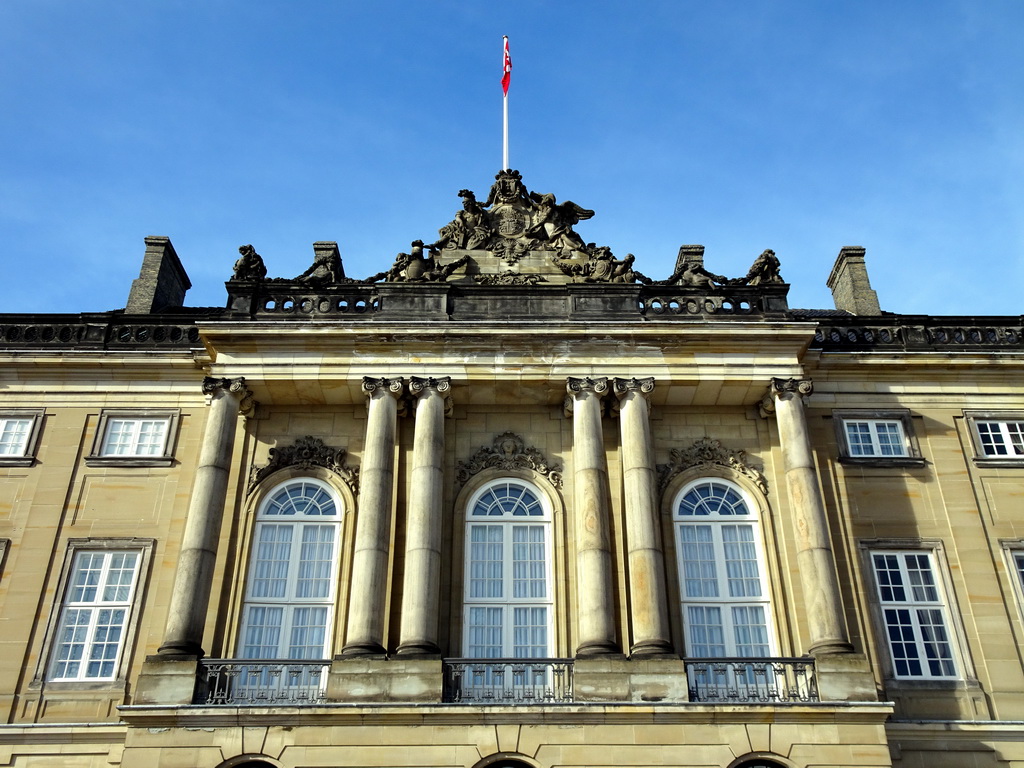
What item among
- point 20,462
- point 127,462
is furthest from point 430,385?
point 20,462

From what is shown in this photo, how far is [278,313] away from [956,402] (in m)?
13.1

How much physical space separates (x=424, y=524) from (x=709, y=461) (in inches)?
214

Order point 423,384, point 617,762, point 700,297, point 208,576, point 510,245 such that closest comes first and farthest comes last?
1. point 617,762
2. point 208,576
3. point 423,384
4. point 700,297
5. point 510,245

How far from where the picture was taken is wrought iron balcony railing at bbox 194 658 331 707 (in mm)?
15062

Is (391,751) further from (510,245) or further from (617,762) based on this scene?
(510,245)

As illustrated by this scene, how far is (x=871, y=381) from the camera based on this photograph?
19.2 metres

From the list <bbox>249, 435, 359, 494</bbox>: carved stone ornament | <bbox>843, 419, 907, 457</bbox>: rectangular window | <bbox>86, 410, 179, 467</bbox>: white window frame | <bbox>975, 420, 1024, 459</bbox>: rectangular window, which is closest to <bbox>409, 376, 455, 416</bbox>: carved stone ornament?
<bbox>249, 435, 359, 494</bbox>: carved stone ornament

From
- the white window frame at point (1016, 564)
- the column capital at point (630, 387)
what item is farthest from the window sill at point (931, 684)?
the column capital at point (630, 387)

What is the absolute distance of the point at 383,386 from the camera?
58.0ft

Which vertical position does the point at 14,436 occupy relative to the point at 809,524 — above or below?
above

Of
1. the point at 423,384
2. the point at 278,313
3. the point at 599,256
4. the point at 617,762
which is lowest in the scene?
the point at 617,762

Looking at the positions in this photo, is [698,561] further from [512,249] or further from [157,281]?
[157,281]

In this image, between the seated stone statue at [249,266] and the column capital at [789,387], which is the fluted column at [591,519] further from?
the seated stone statue at [249,266]

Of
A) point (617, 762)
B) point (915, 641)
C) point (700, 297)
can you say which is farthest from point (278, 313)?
point (915, 641)
